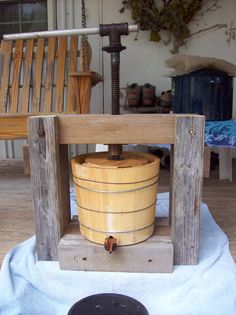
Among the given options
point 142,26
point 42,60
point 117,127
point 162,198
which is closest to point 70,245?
point 117,127

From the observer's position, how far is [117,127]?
2.99 feet

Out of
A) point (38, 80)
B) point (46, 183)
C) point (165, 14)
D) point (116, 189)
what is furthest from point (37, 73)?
point (116, 189)

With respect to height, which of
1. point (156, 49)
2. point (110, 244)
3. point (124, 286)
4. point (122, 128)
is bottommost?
point (124, 286)

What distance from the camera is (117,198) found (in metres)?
0.91

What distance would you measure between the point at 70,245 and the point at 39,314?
0.72ft

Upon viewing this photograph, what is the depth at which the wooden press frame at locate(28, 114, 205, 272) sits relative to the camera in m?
0.91

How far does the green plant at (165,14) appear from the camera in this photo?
245 centimetres

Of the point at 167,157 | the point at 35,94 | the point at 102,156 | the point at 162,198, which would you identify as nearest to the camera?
the point at 102,156

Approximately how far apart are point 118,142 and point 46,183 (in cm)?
26

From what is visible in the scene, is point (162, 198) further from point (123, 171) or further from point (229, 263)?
point (123, 171)

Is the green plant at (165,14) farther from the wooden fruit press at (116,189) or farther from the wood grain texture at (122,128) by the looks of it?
the wood grain texture at (122,128)

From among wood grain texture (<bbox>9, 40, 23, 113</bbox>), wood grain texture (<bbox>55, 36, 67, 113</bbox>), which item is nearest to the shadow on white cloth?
wood grain texture (<bbox>55, 36, 67, 113</bbox>)

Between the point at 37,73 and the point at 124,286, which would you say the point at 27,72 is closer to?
the point at 37,73

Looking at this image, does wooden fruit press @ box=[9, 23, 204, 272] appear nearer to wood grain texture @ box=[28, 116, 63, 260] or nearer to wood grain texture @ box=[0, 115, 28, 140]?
wood grain texture @ box=[28, 116, 63, 260]
